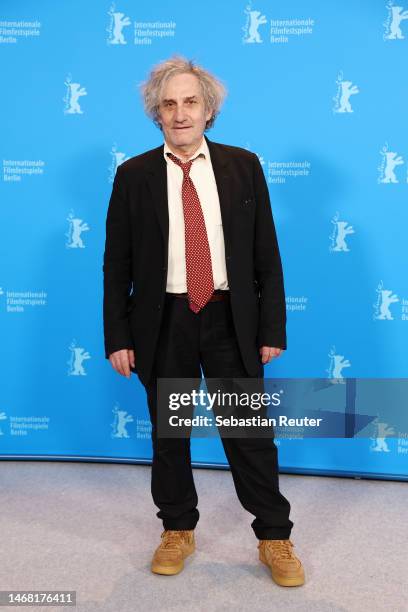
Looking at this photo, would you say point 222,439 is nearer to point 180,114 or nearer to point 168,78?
point 180,114

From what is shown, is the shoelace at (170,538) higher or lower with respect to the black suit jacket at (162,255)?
lower

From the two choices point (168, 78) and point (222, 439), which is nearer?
point (168, 78)

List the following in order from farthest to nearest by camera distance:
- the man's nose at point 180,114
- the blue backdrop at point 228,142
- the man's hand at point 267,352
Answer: the blue backdrop at point 228,142, the man's hand at point 267,352, the man's nose at point 180,114

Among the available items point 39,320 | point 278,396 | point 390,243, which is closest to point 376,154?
point 390,243

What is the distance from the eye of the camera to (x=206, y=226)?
86.3 inches

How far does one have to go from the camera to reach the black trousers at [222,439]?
2.21 meters

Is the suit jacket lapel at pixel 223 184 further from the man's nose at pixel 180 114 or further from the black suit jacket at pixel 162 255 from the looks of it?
the man's nose at pixel 180 114

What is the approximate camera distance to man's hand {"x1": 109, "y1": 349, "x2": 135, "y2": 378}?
229 cm

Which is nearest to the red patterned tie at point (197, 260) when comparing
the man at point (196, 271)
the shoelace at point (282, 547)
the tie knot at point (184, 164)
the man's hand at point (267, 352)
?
the man at point (196, 271)

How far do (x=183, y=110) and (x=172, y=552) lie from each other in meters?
1.39

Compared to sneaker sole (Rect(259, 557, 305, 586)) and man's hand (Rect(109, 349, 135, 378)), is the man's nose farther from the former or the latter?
sneaker sole (Rect(259, 557, 305, 586))

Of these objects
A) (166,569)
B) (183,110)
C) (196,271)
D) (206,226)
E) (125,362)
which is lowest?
(166,569)

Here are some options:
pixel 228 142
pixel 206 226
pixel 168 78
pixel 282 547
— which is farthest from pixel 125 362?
pixel 228 142

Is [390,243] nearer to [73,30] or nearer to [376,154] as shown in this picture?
[376,154]
